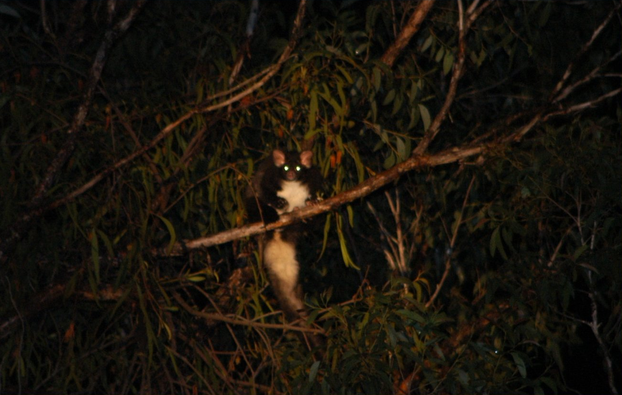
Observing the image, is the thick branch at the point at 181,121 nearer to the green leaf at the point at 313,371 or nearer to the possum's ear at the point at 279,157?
the possum's ear at the point at 279,157

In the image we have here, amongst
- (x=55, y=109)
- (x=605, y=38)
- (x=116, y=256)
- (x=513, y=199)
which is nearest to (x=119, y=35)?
(x=55, y=109)

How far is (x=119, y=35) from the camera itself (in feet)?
13.4

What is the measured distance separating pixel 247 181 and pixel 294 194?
3.51ft

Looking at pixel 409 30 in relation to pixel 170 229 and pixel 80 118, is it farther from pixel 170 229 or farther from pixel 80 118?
pixel 80 118

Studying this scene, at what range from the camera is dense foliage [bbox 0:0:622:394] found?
156 inches

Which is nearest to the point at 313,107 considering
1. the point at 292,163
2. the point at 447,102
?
the point at 447,102

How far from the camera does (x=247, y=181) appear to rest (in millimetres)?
4145

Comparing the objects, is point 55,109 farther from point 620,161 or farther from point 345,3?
point 620,161

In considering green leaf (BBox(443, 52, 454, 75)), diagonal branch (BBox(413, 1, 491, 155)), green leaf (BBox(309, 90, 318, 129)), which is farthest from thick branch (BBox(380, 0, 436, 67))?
green leaf (BBox(309, 90, 318, 129))

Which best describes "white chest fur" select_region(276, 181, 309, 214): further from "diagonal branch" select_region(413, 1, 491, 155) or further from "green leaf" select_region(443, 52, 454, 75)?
"diagonal branch" select_region(413, 1, 491, 155)

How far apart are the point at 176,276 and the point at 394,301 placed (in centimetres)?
127

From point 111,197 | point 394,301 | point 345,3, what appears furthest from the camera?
point 345,3

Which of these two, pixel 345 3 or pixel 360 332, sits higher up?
pixel 345 3

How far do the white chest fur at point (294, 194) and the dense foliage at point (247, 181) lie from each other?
0.99 ft
